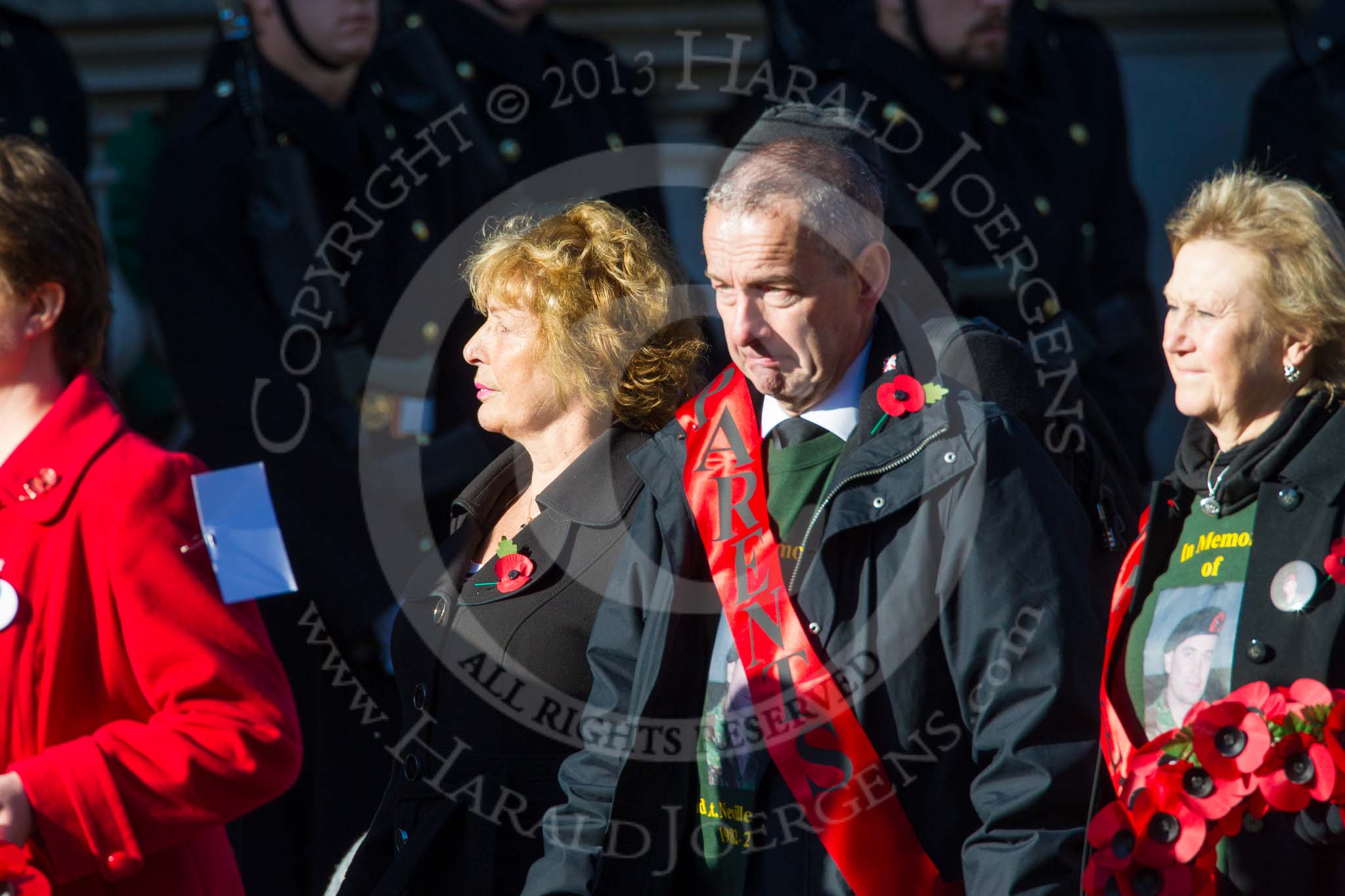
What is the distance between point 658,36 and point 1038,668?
3.54 meters

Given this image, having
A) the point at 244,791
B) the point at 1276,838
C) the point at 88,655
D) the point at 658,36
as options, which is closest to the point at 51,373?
the point at 88,655

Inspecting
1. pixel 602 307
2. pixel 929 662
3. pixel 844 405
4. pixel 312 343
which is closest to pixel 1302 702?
pixel 929 662

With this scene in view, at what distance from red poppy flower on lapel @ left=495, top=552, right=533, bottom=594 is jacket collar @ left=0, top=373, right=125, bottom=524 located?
66cm

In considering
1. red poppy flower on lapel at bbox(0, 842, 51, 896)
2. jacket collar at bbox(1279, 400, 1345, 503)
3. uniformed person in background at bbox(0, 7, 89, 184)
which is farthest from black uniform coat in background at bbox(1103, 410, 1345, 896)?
uniformed person in background at bbox(0, 7, 89, 184)

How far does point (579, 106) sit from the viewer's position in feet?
15.5

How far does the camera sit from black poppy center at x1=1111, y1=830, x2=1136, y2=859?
7.60 ft

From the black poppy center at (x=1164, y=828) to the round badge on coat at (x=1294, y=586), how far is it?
0.32m

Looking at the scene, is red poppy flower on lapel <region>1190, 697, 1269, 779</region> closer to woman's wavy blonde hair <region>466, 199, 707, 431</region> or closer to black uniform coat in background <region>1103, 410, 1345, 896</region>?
black uniform coat in background <region>1103, 410, 1345, 896</region>

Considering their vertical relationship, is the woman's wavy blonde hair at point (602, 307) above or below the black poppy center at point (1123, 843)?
above

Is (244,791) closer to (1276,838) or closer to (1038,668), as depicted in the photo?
(1038,668)

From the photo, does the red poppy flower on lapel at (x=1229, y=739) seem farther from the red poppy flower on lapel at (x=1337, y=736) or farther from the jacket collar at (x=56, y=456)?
the jacket collar at (x=56, y=456)

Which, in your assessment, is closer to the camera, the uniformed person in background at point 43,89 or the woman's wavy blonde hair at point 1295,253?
the woman's wavy blonde hair at point 1295,253

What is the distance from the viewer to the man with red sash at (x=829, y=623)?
7.40 ft

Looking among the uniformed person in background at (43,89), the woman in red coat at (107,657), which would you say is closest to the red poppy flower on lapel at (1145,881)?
the woman in red coat at (107,657)
